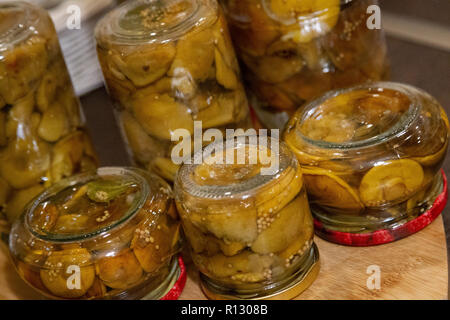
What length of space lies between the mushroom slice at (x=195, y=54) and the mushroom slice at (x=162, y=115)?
31 millimetres

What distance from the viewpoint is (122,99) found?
2.29ft

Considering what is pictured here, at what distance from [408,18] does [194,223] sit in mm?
690

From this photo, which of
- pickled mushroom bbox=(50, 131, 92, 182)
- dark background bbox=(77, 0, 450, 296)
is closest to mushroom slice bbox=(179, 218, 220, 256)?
pickled mushroom bbox=(50, 131, 92, 182)

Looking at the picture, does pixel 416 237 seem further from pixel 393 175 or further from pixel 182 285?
pixel 182 285

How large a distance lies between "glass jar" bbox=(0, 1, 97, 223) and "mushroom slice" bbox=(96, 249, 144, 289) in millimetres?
191

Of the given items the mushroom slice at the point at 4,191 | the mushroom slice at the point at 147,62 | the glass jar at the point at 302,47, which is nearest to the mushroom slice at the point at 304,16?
the glass jar at the point at 302,47

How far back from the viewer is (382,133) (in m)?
0.62

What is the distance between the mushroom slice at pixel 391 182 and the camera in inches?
23.7

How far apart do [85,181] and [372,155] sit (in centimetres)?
30

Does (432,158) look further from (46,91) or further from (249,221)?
(46,91)

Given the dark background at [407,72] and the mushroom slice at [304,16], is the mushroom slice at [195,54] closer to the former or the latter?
the mushroom slice at [304,16]

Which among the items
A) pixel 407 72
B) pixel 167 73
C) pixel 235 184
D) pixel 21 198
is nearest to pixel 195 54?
pixel 167 73

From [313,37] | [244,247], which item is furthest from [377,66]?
[244,247]

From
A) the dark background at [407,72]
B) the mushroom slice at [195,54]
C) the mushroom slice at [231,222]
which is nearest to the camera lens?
the mushroom slice at [231,222]
